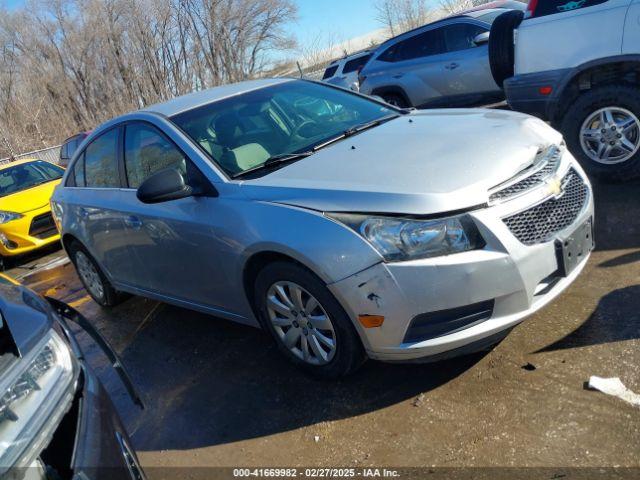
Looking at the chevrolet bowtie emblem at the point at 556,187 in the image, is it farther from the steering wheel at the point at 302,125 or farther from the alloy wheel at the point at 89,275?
the alloy wheel at the point at 89,275

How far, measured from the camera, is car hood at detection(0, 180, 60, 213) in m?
8.47

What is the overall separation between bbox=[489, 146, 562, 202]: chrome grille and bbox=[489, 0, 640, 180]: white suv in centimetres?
198

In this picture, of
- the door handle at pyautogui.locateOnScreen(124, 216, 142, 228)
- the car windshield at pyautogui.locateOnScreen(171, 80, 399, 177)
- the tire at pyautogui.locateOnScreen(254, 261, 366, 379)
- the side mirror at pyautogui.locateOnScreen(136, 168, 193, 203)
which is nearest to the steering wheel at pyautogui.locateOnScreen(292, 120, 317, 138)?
the car windshield at pyautogui.locateOnScreen(171, 80, 399, 177)

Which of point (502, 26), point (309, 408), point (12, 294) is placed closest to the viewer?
point (12, 294)

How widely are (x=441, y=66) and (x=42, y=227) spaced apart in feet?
21.7

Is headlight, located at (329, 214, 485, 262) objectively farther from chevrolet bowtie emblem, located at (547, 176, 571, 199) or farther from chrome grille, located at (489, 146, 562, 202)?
chevrolet bowtie emblem, located at (547, 176, 571, 199)

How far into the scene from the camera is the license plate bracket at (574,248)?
2.80 m

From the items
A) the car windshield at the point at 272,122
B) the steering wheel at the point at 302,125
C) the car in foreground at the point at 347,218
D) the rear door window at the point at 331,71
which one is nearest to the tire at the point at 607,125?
the car in foreground at the point at 347,218

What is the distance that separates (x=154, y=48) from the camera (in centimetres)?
2731

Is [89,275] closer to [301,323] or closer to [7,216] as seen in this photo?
[301,323]

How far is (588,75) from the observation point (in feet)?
16.2

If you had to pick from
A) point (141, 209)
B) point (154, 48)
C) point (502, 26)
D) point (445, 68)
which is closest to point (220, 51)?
point (154, 48)

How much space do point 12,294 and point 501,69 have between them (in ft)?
17.1

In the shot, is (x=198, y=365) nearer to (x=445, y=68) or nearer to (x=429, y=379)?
(x=429, y=379)
